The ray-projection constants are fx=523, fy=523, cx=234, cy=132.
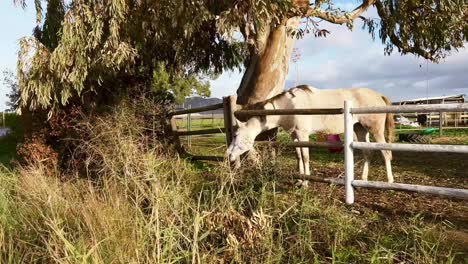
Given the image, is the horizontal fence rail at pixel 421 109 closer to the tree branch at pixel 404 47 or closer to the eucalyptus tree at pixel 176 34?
the eucalyptus tree at pixel 176 34

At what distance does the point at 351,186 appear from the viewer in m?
6.76

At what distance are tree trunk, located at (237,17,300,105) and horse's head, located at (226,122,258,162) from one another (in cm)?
152

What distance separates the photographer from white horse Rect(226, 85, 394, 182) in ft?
29.8

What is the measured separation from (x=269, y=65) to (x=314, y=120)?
185 centimetres

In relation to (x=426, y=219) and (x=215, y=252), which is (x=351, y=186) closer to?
(x=426, y=219)

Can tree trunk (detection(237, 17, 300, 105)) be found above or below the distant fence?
above

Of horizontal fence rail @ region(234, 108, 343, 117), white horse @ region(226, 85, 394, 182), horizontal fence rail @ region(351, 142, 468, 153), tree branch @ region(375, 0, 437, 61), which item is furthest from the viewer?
tree branch @ region(375, 0, 437, 61)

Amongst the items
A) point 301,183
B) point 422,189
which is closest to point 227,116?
point 301,183

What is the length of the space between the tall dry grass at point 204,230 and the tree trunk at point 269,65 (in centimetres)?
445

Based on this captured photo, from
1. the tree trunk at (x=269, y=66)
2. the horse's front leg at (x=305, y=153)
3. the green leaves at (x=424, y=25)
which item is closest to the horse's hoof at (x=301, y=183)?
the horse's front leg at (x=305, y=153)

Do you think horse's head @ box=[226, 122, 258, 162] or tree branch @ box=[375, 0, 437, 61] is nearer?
horse's head @ box=[226, 122, 258, 162]

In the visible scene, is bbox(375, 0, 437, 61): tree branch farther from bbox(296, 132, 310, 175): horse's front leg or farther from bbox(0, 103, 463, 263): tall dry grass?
bbox(0, 103, 463, 263): tall dry grass

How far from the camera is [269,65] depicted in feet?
34.8

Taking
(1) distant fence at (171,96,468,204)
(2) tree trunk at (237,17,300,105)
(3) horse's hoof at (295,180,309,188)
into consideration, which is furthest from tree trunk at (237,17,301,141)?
(3) horse's hoof at (295,180,309,188)
